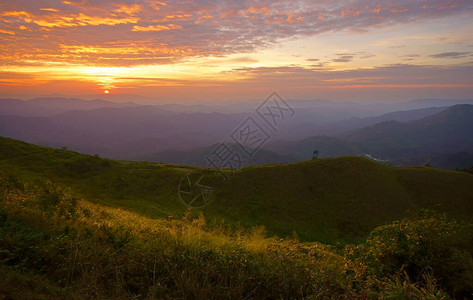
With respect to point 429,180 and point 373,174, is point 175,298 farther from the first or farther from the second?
point 429,180

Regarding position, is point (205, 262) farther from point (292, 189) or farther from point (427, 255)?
point (292, 189)

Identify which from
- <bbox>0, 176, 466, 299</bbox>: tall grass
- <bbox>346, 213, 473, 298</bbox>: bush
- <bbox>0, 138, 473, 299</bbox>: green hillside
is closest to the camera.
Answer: <bbox>0, 176, 466, 299</bbox>: tall grass

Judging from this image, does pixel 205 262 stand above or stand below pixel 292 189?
above

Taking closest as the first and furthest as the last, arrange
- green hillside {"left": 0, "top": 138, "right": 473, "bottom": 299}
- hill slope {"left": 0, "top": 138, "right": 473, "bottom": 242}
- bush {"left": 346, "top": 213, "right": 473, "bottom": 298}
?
green hillside {"left": 0, "top": 138, "right": 473, "bottom": 299} → bush {"left": 346, "top": 213, "right": 473, "bottom": 298} → hill slope {"left": 0, "top": 138, "right": 473, "bottom": 242}

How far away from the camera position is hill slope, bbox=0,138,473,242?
3222cm

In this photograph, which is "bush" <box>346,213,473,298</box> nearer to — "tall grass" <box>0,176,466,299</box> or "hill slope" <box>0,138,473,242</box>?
"tall grass" <box>0,176,466,299</box>

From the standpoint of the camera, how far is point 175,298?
4570mm

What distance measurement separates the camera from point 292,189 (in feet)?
131

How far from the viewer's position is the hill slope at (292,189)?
32219mm

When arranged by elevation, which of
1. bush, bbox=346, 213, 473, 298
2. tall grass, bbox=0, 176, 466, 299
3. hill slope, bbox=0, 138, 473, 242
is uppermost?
tall grass, bbox=0, 176, 466, 299

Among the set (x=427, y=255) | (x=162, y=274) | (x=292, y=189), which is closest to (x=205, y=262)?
(x=162, y=274)

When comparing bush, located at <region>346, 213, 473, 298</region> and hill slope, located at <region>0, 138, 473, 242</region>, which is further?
hill slope, located at <region>0, 138, 473, 242</region>

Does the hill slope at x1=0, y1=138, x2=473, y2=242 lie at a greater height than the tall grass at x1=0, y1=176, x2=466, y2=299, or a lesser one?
lesser

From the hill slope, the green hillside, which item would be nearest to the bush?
the green hillside
